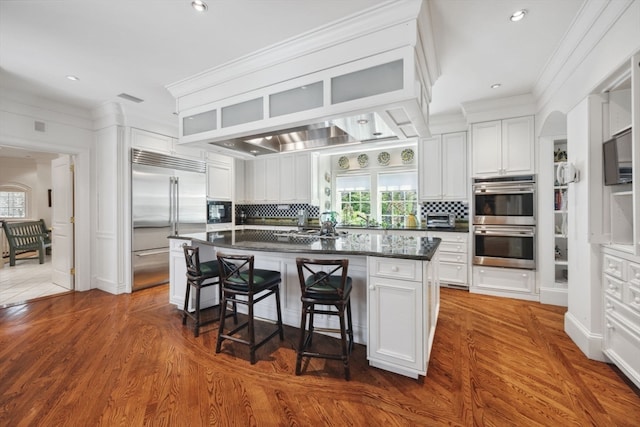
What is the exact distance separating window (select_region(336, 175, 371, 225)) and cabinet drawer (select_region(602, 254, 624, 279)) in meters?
3.61

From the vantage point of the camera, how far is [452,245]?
4.25 m

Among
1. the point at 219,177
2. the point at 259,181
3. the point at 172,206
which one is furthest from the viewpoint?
the point at 259,181

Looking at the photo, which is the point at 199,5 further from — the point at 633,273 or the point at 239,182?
the point at 239,182

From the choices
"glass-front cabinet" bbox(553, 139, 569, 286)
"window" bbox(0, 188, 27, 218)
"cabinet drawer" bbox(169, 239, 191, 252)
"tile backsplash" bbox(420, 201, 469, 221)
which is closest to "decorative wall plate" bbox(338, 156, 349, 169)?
"tile backsplash" bbox(420, 201, 469, 221)

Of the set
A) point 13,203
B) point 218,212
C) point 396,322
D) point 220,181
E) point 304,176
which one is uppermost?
point 304,176

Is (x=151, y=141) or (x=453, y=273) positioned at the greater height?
(x=151, y=141)

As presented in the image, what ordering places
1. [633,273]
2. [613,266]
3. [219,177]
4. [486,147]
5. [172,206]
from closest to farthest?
1. [633,273]
2. [613,266]
3. [486,147]
4. [172,206]
5. [219,177]

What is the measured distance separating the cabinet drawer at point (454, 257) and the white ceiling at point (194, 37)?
234 cm

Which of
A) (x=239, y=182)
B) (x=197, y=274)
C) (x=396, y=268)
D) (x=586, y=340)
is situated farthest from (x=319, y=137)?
(x=239, y=182)

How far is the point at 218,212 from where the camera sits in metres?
5.54

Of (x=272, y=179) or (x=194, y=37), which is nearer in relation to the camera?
(x=194, y=37)

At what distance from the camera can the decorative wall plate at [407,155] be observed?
5180 mm

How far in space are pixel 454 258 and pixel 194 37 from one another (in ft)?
14.0

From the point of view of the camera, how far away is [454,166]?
4.42m
